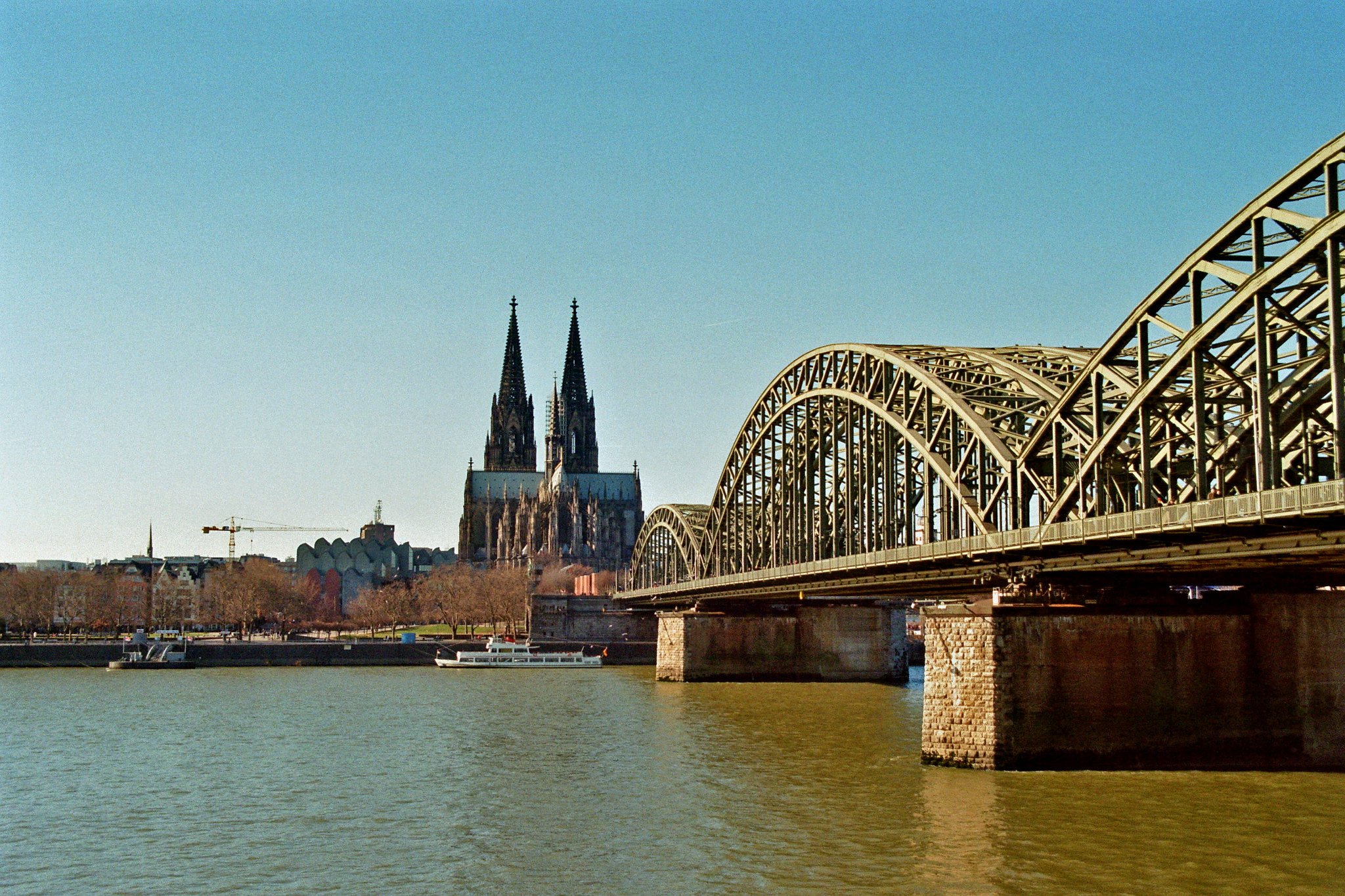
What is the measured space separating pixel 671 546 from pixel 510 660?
69.7 feet

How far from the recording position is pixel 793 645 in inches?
3477

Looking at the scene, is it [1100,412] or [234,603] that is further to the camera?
[234,603]

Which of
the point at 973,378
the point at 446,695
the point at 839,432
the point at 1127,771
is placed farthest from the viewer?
the point at 446,695

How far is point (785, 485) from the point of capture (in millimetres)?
76000

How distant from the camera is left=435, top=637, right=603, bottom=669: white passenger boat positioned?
106 meters

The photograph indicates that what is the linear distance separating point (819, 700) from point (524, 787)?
106 ft

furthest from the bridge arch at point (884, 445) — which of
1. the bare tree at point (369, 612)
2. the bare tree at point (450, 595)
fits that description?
the bare tree at point (369, 612)

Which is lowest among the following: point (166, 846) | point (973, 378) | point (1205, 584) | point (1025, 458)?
point (166, 846)

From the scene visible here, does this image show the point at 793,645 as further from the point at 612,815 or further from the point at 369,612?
the point at 369,612

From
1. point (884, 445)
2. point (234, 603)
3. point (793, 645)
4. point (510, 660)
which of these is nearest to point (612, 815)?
point (884, 445)

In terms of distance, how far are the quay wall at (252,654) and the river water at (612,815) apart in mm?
47048

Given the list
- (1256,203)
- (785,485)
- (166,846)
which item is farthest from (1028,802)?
(785,485)

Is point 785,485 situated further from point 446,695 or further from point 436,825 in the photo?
point 436,825

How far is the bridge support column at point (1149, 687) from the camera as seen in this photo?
126 ft
